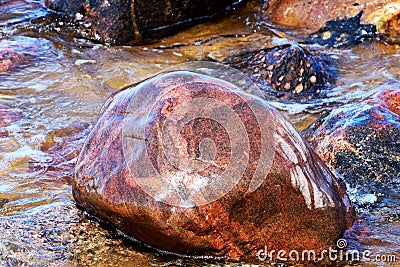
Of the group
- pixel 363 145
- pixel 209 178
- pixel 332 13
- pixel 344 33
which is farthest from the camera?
pixel 332 13

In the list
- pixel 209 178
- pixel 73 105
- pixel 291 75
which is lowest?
pixel 73 105

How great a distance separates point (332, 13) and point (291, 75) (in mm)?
1826

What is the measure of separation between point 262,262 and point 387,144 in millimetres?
1624

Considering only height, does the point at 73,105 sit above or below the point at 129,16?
below

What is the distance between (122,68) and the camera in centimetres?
685

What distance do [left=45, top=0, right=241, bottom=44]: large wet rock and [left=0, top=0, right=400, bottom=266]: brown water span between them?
8.3 inches

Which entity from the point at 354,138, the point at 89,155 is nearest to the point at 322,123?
the point at 354,138

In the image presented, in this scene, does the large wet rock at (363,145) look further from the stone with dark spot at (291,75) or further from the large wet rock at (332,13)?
the large wet rock at (332,13)

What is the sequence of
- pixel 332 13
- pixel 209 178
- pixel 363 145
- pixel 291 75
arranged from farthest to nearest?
pixel 332 13 → pixel 291 75 → pixel 363 145 → pixel 209 178

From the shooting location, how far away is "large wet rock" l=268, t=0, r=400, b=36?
24.4ft

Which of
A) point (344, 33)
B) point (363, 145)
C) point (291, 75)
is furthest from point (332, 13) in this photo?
point (363, 145)

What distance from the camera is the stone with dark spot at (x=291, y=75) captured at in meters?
6.28

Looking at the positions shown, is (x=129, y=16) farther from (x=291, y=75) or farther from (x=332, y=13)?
(x=332, y=13)

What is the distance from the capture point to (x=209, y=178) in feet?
11.0
